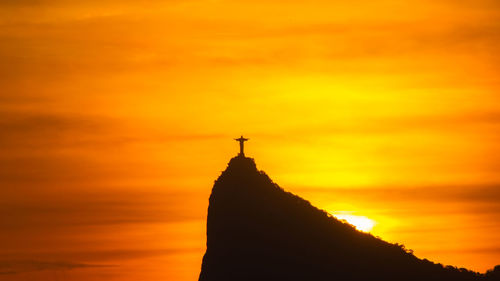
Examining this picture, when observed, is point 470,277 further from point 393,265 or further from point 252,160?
point 252,160

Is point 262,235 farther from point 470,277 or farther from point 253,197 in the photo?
point 470,277

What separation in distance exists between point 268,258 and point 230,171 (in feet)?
22.3

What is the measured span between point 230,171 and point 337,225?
8559 millimetres

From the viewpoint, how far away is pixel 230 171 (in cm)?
16688

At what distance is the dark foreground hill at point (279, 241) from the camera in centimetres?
16450

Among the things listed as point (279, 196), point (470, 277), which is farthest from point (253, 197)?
point (470, 277)

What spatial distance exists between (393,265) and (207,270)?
13689mm

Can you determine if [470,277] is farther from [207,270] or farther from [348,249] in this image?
[207,270]

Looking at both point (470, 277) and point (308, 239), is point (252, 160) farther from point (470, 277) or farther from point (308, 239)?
point (470, 277)

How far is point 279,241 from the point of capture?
16625 centimetres

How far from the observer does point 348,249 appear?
165000 mm

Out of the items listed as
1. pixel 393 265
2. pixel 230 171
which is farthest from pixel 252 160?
pixel 393 265

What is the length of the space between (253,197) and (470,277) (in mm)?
16622

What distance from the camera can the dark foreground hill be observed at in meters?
164
